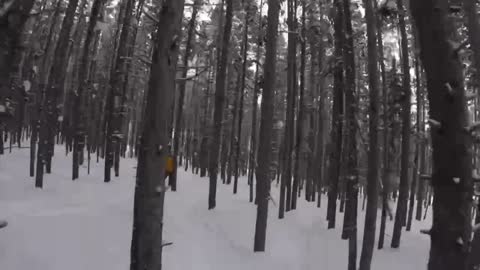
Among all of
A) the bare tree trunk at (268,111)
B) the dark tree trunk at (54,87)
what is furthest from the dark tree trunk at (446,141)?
the dark tree trunk at (54,87)

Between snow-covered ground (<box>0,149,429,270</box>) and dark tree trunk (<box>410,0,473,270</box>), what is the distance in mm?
7203

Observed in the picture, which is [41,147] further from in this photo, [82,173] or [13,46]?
[13,46]

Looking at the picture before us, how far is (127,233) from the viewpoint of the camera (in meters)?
10.6

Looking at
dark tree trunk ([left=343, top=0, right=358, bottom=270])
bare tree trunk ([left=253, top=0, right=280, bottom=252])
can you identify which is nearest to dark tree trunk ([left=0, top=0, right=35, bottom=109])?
dark tree trunk ([left=343, top=0, right=358, bottom=270])

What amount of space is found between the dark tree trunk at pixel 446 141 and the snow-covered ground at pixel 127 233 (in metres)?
7.20

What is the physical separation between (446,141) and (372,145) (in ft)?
26.1

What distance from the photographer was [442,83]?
9.93ft

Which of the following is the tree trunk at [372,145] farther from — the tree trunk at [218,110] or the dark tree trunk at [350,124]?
the tree trunk at [218,110]

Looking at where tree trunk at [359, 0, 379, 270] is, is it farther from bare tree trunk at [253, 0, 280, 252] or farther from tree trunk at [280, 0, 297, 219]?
tree trunk at [280, 0, 297, 219]

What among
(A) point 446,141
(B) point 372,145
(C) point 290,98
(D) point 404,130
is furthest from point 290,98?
(A) point 446,141

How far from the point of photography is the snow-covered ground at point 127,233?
8930mm

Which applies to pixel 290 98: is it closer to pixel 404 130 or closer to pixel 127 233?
pixel 404 130

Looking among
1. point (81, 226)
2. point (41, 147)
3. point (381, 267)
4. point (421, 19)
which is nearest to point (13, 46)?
point (421, 19)

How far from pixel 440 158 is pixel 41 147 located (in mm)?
13644
